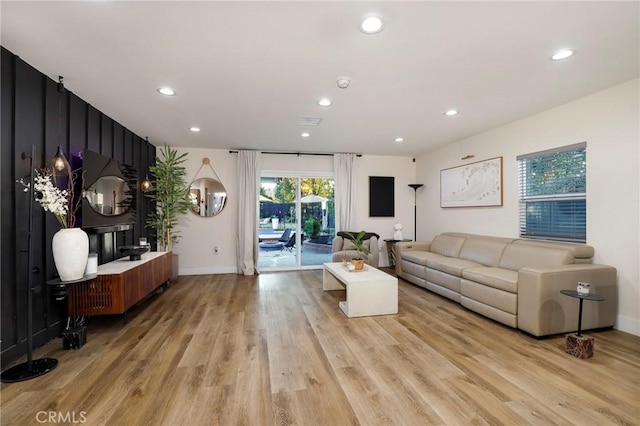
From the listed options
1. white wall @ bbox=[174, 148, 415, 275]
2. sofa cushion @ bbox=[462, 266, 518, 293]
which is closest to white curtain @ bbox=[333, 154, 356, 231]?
white wall @ bbox=[174, 148, 415, 275]

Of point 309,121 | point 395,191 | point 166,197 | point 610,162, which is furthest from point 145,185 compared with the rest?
point 610,162

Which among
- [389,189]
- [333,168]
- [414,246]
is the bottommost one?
[414,246]

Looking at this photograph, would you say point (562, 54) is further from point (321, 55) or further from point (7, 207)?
point (7, 207)

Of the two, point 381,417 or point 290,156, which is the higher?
point 290,156

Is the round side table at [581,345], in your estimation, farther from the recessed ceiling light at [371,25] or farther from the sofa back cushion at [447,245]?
the recessed ceiling light at [371,25]

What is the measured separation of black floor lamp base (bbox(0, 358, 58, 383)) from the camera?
2096 mm

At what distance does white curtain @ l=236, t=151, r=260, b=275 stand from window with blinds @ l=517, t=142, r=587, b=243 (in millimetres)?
4539

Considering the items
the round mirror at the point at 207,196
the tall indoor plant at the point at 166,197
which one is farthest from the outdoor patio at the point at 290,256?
the tall indoor plant at the point at 166,197

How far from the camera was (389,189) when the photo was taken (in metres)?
6.57

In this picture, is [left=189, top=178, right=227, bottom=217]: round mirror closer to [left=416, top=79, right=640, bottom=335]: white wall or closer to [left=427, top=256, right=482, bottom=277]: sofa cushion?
[left=427, top=256, right=482, bottom=277]: sofa cushion

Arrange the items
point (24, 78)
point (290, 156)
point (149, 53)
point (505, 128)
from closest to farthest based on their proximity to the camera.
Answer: point (149, 53) < point (24, 78) < point (505, 128) < point (290, 156)

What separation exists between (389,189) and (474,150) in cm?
205

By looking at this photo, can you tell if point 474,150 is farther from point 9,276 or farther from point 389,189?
point 9,276

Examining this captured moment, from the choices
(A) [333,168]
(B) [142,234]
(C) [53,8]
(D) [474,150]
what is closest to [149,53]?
(C) [53,8]
